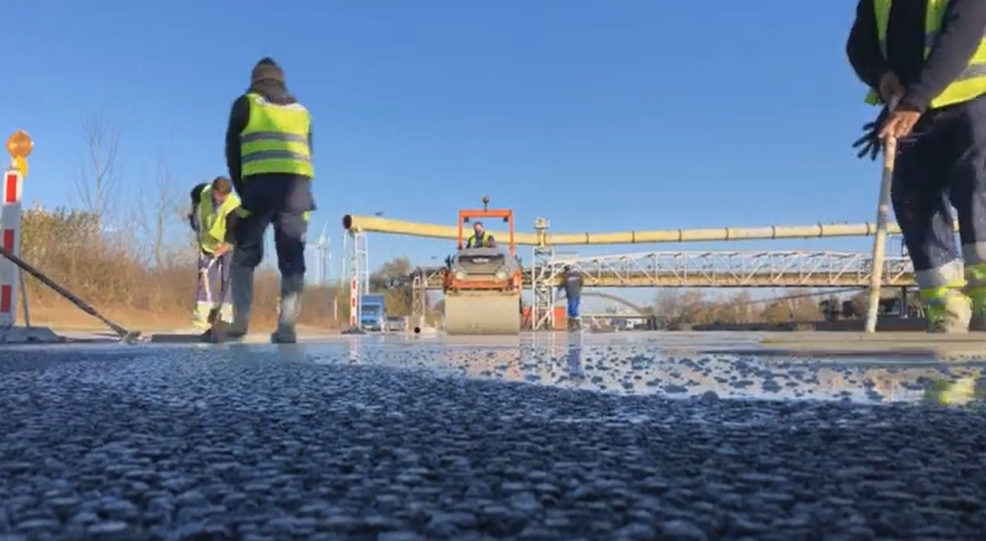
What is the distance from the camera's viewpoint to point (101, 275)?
88.6 feet

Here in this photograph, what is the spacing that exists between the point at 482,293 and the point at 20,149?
25.0ft

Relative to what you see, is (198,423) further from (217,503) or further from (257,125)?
(257,125)

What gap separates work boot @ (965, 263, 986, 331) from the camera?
5.16 metres

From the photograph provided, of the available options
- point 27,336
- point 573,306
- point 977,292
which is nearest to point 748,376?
point 977,292

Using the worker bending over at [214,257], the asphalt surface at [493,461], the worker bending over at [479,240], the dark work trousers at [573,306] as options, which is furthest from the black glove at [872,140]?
the dark work trousers at [573,306]

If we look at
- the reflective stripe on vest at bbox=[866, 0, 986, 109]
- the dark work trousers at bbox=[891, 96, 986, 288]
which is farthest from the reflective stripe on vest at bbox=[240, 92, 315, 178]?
the reflective stripe on vest at bbox=[866, 0, 986, 109]

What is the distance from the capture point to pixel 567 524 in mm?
1004

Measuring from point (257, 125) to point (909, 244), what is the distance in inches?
203

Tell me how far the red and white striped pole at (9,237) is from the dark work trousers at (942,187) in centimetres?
825

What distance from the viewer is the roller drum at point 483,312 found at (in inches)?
579

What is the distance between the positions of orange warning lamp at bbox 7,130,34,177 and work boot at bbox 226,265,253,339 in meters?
2.94

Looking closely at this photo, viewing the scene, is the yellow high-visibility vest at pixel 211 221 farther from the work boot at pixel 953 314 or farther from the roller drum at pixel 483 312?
the work boot at pixel 953 314

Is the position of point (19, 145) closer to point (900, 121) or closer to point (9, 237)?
point (9, 237)

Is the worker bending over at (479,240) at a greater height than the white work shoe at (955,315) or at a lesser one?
greater
